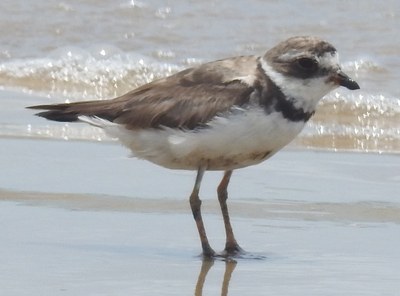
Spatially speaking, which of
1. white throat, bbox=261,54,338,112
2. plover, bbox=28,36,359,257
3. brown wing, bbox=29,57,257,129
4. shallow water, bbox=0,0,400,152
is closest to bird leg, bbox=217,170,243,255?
plover, bbox=28,36,359,257

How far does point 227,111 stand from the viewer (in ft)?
19.7

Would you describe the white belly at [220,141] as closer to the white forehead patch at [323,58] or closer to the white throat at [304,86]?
the white throat at [304,86]

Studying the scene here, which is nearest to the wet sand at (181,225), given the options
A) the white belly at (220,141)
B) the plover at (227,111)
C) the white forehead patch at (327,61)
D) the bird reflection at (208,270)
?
the bird reflection at (208,270)

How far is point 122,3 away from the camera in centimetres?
1261

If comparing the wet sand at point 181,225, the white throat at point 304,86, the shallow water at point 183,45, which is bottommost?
the shallow water at point 183,45

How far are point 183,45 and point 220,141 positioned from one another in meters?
5.47

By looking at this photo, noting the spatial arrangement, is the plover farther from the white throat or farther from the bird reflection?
the bird reflection

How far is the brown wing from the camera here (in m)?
6.07

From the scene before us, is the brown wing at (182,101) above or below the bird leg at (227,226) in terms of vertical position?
above

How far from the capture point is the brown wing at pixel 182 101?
6074 millimetres

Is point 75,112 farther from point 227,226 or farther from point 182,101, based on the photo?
point 227,226

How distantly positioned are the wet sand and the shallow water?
94cm

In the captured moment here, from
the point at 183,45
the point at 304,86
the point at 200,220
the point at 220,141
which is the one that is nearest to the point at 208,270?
the point at 200,220

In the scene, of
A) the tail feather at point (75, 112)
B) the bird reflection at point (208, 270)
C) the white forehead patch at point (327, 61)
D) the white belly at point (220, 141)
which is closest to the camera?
the bird reflection at point (208, 270)
